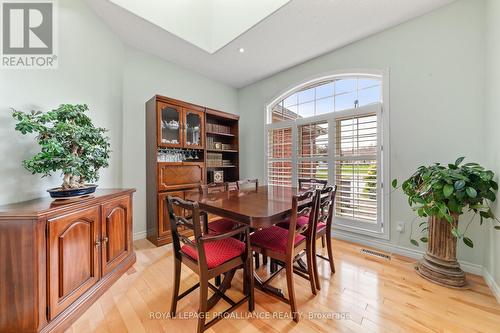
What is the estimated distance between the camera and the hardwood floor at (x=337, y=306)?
55.1 inches

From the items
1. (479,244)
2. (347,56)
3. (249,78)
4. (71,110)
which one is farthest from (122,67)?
(479,244)

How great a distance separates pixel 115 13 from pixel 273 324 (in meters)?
3.51

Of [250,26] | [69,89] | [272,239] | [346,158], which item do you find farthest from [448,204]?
[69,89]

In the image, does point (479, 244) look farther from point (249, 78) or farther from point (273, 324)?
point (249, 78)

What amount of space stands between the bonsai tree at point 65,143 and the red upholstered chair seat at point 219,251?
1.16m

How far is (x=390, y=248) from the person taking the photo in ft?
8.26

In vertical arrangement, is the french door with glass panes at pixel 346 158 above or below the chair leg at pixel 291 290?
above

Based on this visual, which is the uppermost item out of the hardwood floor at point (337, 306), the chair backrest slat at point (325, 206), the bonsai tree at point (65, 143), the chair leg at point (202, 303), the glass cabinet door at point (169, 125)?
the glass cabinet door at point (169, 125)

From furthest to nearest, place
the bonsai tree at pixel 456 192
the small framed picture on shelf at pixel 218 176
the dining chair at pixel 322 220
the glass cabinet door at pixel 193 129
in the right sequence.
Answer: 1. the small framed picture on shelf at pixel 218 176
2. the glass cabinet door at pixel 193 129
3. the dining chair at pixel 322 220
4. the bonsai tree at pixel 456 192

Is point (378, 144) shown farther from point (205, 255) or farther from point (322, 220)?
point (205, 255)

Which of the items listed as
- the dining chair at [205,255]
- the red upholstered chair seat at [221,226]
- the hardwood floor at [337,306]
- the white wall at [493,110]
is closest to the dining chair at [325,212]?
the hardwood floor at [337,306]

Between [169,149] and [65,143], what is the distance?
1.48m

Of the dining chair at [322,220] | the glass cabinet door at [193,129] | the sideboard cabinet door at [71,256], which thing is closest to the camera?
the sideboard cabinet door at [71,256]

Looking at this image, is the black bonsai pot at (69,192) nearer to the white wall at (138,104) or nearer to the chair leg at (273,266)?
the white wall at (138,104)
